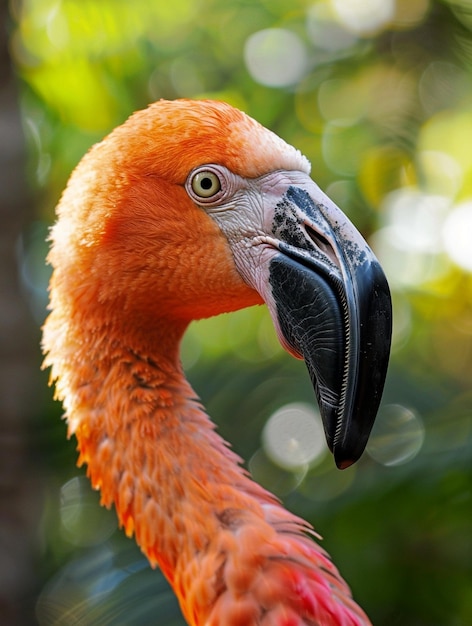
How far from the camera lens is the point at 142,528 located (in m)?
1.89

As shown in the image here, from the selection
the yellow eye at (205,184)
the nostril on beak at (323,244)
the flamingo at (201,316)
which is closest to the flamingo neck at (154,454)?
the flamingo at (201,316)

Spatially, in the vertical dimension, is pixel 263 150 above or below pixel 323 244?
above

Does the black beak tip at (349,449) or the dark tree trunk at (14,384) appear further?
the dark tree trunk at (14,384)

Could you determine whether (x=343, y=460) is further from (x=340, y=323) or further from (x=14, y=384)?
(x=14, y=384)

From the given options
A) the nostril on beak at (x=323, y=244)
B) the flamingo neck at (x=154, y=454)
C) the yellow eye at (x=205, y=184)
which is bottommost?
the flamingo neck at (x=154, y=454)

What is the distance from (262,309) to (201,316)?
7.43 feet

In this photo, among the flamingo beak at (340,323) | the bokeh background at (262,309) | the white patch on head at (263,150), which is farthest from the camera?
the bokeh background at (262,309)

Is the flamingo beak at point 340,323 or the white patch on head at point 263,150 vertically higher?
the white patch on head at point 263,150

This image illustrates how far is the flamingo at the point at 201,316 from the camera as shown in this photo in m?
1.67

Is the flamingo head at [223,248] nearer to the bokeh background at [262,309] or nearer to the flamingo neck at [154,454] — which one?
the flamingo neck at [154,454]

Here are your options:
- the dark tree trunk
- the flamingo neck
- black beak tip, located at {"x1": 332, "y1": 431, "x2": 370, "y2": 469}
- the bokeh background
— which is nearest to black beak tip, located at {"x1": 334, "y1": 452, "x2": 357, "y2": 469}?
black beak tip, located at {"x1": 332, "y1": 431, "x2": 370, "y2": 469}

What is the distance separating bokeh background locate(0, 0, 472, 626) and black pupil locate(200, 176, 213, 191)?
180 cm

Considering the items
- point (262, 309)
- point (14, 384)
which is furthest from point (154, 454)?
point (262, 309)

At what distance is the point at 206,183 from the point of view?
187 cm
